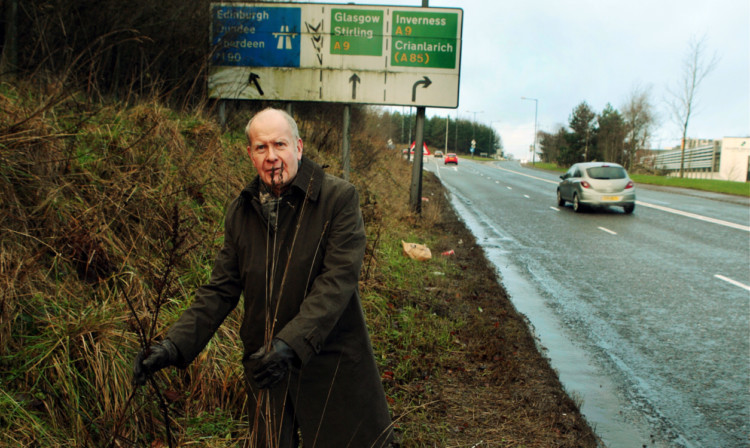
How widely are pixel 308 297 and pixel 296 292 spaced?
20cm

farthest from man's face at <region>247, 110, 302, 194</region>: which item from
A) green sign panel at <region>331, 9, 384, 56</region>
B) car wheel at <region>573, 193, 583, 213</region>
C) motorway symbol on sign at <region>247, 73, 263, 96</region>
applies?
car wheel at <region>573, 193, 583, 213</region>

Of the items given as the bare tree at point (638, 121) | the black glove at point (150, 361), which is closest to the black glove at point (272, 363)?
the black glove at point (150, 361)

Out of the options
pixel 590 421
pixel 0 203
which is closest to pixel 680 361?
pixel 590 421

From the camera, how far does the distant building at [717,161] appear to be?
6512 centimetres

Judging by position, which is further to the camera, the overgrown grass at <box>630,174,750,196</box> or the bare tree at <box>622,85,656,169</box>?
the bare tree at <box>622,85,656,169</box>

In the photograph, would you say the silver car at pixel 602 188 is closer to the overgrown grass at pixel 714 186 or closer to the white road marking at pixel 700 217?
the white road marking at pixel 700 217

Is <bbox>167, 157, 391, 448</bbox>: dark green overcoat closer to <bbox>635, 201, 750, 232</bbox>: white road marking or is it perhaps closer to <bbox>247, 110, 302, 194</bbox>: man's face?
<bbox>247, 110, 302, 194</bbox>: man's face

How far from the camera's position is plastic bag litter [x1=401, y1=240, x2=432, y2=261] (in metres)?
9.17

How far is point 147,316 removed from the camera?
4.02 m

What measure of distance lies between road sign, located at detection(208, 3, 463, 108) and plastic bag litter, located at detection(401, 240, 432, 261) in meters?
3.88

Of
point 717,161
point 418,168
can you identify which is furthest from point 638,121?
point 418,168

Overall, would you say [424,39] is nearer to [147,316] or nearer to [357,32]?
[357,32]

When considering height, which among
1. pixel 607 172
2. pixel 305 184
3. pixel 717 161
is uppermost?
pixel 717 161

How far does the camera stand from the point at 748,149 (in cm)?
6781
